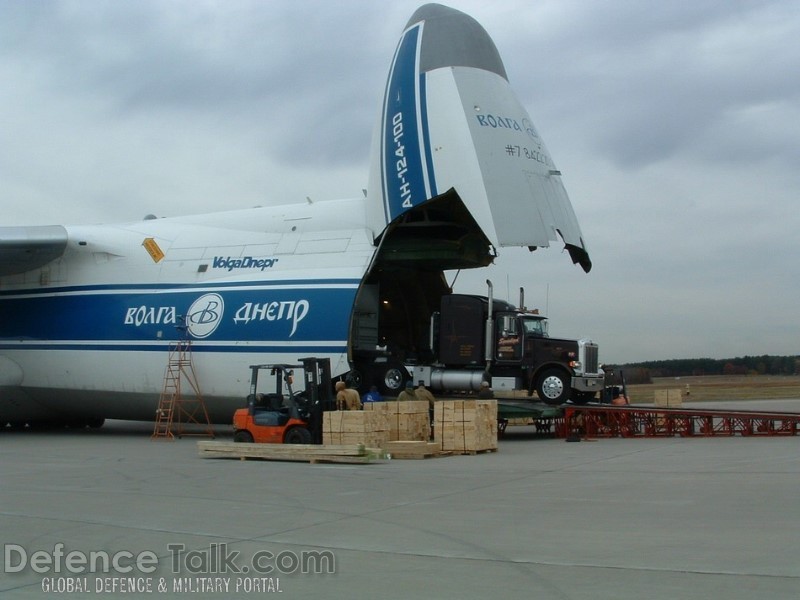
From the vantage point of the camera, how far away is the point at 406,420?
17.4 metres

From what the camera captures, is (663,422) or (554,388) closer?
(663,422)

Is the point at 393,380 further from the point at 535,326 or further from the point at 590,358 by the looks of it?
the point at 590,358

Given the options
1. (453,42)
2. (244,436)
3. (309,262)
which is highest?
(453,42)

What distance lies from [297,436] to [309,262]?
490cm

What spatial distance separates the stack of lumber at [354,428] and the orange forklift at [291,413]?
781mm

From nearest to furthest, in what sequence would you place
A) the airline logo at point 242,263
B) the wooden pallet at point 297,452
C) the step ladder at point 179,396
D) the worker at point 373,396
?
1. the wooden pallet at point 297,452
2. the worker at point 373,396
3. the step ladder at point 179,396
4. the airline logo at point 242,263

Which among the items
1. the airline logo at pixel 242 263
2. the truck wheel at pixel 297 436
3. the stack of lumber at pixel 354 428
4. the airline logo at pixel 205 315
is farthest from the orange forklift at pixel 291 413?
the airline logo at pixel 242 263

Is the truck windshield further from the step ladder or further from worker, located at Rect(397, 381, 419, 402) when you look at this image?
the step ladder

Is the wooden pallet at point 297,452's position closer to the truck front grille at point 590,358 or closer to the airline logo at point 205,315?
the airline logo at point 205,315

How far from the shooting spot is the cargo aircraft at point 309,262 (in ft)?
64.0

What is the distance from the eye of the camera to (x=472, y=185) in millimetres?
19078

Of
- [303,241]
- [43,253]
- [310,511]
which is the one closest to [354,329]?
[303,241]

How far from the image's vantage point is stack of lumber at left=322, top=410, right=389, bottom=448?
1630 cm

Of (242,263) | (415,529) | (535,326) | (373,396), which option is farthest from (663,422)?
(415,529)
